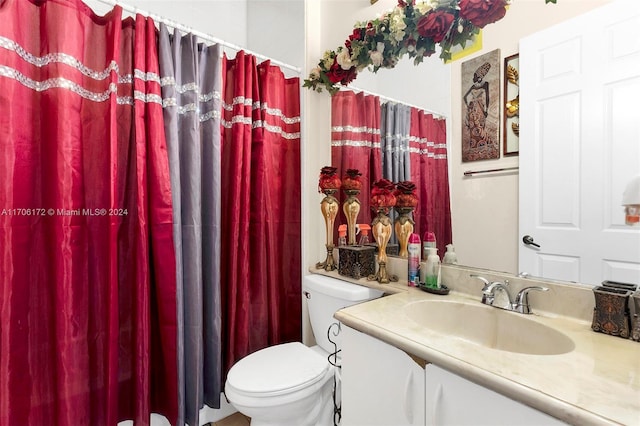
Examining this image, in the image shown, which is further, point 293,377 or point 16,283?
point 293,377

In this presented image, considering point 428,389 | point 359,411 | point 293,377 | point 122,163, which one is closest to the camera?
point 428,389

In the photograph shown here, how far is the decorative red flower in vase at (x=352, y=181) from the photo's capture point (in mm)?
1562

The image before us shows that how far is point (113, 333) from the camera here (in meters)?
1.22

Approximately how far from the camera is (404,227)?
1399 millimetres

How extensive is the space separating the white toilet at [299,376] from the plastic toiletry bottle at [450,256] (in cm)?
32

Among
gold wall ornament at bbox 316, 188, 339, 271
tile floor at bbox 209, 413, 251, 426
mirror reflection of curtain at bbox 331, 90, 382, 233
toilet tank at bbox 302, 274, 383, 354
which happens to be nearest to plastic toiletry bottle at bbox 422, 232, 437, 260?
toilet tank at bbox 302, 274, 383, 354

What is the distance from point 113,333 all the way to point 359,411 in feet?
3.33

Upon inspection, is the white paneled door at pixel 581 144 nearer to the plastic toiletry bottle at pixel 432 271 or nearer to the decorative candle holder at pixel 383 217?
the plastic toiletry bottle at pixel 432 271

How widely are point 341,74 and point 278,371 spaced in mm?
1453

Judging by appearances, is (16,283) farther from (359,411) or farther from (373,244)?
(373,244)

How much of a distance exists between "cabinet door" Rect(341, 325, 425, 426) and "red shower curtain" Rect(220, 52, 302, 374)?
0.81 metres

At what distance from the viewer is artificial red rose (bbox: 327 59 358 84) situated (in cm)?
156

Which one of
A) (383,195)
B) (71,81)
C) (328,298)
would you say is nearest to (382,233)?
(383,195)

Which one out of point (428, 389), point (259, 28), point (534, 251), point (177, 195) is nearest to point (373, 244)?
point (534, 251)
